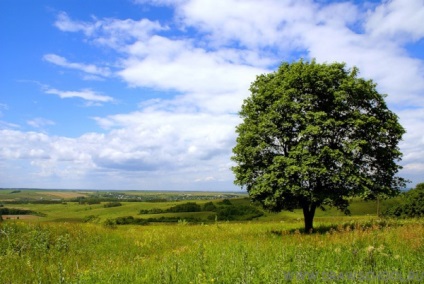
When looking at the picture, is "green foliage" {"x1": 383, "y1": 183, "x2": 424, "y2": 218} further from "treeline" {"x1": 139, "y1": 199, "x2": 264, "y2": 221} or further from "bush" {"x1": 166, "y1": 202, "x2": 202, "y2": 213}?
"bush" {"x1": 166, "y1": 202, "x2": 202, "y2": 213}

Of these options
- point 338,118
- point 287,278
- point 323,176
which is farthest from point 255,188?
point 287,278

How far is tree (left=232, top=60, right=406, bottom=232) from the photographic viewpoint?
22344 millimetres

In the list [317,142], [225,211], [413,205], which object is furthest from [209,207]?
[317,142]

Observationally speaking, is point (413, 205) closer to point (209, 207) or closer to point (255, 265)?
point (255, 265)

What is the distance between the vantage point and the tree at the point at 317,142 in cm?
2234

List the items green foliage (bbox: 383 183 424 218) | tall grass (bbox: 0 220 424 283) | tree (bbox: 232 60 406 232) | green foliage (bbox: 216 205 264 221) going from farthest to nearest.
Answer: green foliage (bbox: 216 205 264 221)
green foliage (bbox: 383 183 424 218)
tree (bbox: 232 60 406 232)
tall grass (bbox: 0 220 424 283)

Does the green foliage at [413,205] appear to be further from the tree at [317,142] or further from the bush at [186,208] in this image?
the bush at [186,208]

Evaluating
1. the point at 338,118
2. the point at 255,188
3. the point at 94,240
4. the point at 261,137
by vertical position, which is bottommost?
the point at 94,240

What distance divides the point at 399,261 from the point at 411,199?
56.5 meters

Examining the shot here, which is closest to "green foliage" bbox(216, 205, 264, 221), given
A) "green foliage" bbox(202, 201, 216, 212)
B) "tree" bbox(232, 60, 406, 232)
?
"green foliage" bbox(202, 201, 216, 212)

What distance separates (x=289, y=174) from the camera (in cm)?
2241

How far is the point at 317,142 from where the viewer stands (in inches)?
906

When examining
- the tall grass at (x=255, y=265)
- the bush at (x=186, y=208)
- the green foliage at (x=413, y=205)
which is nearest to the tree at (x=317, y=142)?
the tall grass at (x=255, y=265)

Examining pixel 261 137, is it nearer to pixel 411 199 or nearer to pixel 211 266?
pixel 211 266
